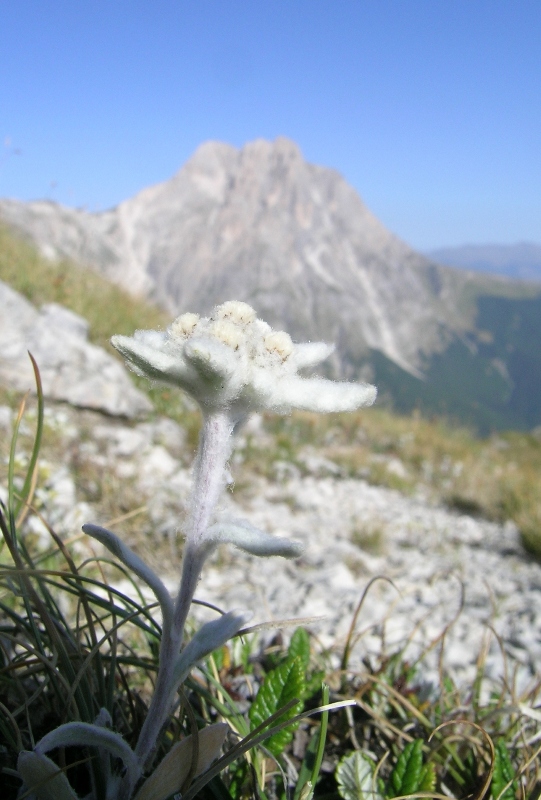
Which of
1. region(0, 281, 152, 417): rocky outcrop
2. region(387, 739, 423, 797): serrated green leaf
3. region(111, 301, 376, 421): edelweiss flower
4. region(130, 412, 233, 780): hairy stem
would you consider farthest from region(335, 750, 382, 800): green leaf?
region(0, 281, 152, 417): rocky outcrop

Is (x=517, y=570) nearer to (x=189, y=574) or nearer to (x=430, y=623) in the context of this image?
(x=430, y=623)

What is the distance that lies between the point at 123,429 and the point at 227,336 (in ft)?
19.4

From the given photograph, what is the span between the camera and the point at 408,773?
1.80 metres

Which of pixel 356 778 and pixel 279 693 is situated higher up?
pixel 279 693

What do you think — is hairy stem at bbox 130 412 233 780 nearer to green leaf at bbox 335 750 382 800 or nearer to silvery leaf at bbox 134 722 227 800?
silvery leaf at bbox 134 722 227 800

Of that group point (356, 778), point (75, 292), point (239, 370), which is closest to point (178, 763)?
point (356, 778)

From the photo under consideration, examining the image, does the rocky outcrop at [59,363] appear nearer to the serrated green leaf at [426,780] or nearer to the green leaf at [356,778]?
the green leaf at [356,778]

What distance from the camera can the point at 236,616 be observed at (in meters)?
1.40

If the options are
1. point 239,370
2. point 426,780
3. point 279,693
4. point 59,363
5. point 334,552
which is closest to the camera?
point 239,370

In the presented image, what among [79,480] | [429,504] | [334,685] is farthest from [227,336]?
[429,504]

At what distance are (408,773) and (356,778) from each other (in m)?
0.17

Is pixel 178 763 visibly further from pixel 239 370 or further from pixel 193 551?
pixel 239 370

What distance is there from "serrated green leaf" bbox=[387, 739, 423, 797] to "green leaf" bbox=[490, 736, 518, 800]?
0.94ft

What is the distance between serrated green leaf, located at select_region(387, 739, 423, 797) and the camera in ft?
5.86
